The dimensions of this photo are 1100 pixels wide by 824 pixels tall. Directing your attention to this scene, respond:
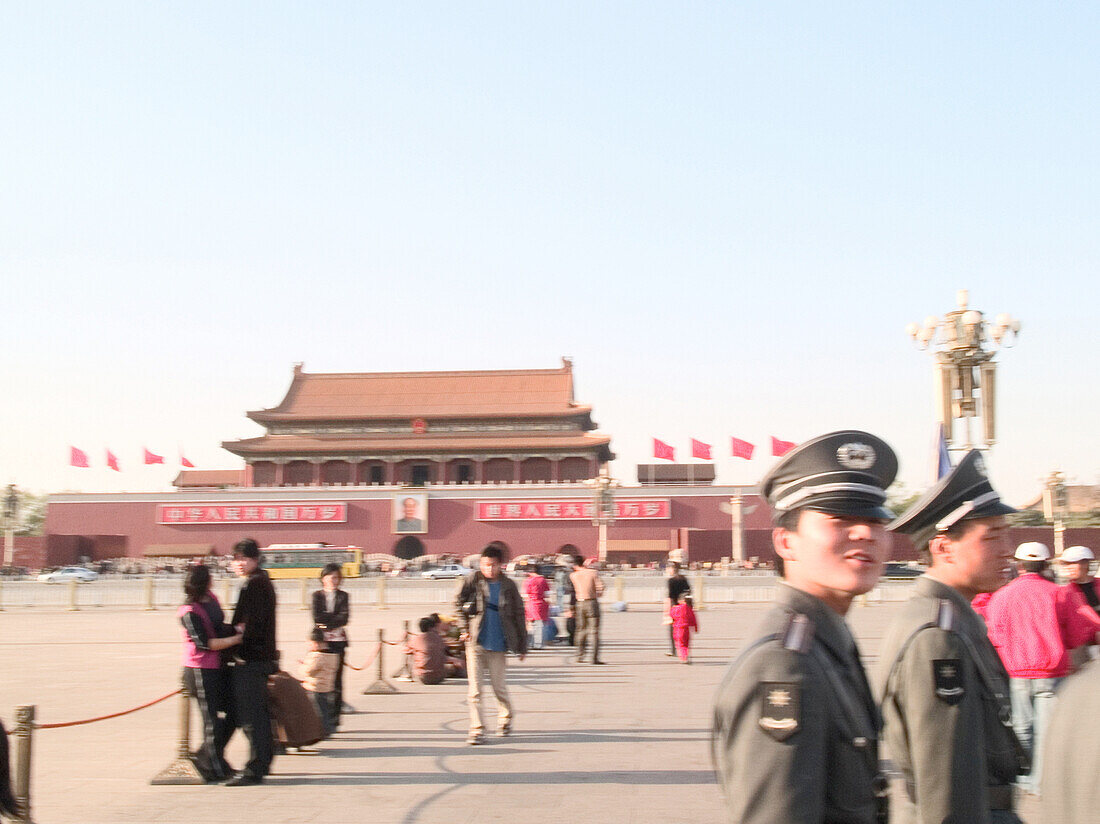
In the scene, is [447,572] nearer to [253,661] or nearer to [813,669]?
[253,661]

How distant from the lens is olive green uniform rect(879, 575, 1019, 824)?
2.31 metres

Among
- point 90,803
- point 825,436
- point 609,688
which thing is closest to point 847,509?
point 825,436

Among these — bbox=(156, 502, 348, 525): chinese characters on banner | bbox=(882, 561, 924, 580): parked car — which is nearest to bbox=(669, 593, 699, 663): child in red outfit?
bbox=(882, 561, 924, 580): parked car

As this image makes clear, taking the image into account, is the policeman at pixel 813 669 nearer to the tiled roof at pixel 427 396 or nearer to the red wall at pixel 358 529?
the red wall at pixel 358 529

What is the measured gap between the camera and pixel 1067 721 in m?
1.65

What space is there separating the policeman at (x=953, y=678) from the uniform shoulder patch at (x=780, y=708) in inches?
24.5

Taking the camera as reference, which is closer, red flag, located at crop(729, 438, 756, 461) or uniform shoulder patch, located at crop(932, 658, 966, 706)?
uniform shoulder patch, located at crop(932, 658, 966, 706)

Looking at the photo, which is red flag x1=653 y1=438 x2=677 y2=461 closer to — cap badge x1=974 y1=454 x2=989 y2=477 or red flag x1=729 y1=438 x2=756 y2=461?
red flag x1=729 y1=438 x2=756 y2=461

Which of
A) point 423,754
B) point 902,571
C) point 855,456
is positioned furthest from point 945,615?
point 902,571

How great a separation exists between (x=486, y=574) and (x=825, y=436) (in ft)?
19.3

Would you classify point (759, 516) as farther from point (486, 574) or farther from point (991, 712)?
point (991, 712)

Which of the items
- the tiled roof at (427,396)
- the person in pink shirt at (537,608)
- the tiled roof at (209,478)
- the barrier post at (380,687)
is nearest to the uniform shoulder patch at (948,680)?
the barrier post at (380,687)

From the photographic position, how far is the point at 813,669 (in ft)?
6.41

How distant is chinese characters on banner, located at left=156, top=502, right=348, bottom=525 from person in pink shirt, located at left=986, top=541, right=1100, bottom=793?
1696 inches
